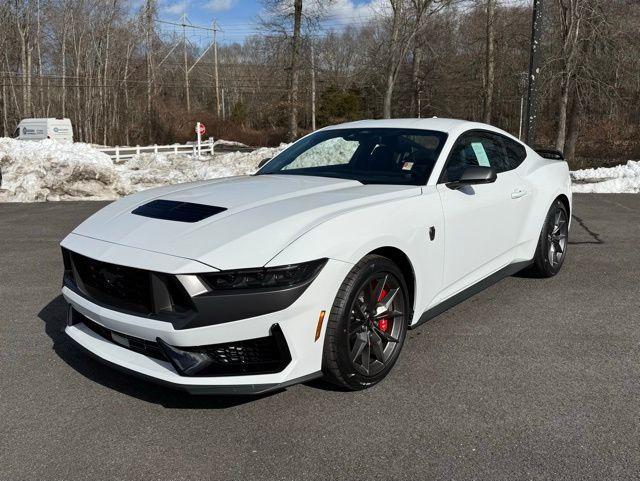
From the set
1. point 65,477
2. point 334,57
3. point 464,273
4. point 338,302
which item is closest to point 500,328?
point 464,273

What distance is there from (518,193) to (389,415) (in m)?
2.52

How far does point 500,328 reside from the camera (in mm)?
4320

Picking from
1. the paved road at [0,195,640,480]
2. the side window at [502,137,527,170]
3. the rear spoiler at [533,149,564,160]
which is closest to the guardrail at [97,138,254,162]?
the rear spoiler at [533,149,564,160]

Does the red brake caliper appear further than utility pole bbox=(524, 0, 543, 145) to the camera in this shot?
No

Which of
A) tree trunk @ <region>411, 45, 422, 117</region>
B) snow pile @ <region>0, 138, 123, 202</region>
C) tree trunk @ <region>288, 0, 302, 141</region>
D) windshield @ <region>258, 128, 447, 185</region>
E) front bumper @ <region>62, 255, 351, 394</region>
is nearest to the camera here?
front bumper @ <region>62, 255, 351, 394</region>

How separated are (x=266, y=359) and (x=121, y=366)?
0.77 m

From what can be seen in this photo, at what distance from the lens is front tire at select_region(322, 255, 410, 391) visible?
9.87ft

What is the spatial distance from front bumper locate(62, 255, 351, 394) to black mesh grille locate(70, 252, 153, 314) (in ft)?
0.22

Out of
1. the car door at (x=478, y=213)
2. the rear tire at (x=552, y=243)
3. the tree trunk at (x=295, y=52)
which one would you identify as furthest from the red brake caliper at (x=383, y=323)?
the tree trunk at (x=295, y=52)

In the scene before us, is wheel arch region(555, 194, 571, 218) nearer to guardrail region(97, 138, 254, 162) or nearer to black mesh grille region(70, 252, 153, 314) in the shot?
black mesh grille region(70, 252, 153, 314)

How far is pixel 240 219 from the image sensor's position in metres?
3.14

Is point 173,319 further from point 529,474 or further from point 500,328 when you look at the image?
point 500,328

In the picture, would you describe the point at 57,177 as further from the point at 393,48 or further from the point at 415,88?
the point at 415,88

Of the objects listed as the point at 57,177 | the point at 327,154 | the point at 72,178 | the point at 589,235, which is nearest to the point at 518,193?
the point at 327,154
